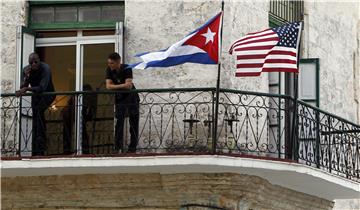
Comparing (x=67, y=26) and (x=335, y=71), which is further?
(x=335, y=71)

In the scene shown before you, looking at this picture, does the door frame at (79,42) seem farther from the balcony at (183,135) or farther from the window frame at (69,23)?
the balcony at (183,135)

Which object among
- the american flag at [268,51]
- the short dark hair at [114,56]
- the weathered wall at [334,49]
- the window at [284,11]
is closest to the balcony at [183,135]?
the american flag at [268,51]

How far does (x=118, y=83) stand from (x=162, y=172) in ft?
5.11

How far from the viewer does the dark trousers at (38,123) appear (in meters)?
19.3

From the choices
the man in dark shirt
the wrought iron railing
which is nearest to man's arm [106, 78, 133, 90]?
the wrought iron railing

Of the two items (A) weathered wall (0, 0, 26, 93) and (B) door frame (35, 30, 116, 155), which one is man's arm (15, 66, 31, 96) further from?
(B) door frame (35, 30, 116, 155)

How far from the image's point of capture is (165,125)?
1952 cm

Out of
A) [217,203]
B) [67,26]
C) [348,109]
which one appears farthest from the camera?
[348,109]

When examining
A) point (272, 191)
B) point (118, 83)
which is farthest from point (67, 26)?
point (272, 191)

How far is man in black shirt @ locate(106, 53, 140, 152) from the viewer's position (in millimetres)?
19062

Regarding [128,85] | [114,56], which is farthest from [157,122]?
[114,56]

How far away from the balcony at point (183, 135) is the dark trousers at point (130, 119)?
0.44ft

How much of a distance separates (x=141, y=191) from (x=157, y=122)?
3.65ft

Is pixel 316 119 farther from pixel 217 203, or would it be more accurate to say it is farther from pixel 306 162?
pixel 217 203
